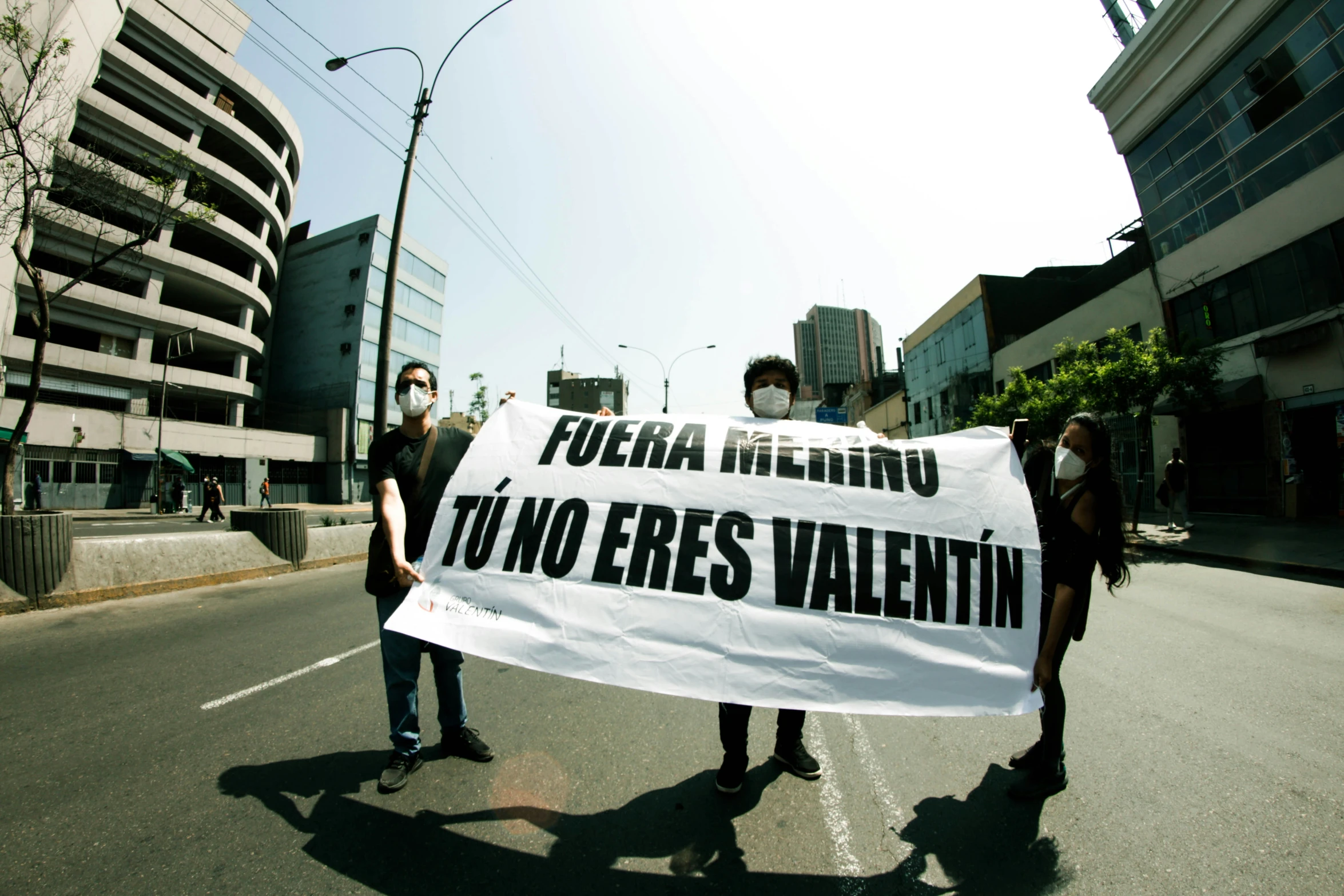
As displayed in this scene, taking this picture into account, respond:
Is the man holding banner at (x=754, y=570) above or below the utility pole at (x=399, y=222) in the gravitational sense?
below

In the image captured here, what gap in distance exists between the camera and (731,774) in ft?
8.49

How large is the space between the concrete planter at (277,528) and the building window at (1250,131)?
2350 centimetres

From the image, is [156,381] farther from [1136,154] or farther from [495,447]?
[1136,154]

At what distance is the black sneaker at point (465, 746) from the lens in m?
2.89

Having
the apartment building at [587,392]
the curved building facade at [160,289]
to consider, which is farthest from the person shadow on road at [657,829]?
the apartment building at [587,392]

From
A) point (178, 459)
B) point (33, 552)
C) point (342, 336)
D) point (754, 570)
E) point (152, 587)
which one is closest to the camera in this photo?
point (754, 570)

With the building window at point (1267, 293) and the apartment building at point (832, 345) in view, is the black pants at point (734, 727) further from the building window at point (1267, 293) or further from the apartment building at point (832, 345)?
the apartment building at point (832, 345)

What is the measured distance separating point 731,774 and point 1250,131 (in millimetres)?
22528

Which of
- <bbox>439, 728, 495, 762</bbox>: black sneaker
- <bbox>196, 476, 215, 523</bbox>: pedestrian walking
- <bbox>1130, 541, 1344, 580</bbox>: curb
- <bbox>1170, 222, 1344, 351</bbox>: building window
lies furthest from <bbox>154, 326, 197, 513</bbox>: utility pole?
<bbox>1170, 222, 1344, 351</bbox>: building window

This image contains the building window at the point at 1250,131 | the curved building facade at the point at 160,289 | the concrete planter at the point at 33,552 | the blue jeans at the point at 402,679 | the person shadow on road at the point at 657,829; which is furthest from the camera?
the curved building facade at the point at 160,289

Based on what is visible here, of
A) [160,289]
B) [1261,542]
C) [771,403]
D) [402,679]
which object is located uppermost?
[160,289]

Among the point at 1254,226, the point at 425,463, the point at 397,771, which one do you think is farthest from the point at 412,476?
the point at 1254,226

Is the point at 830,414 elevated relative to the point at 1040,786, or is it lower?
elevated

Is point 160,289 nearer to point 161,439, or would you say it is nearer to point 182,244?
point 182,244
